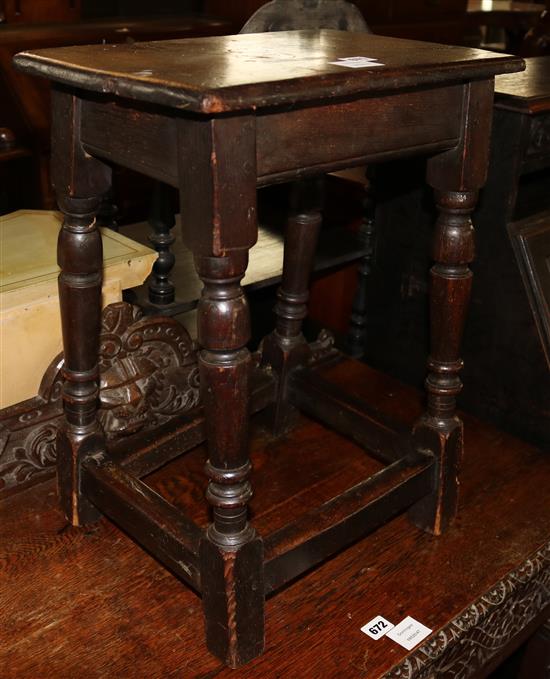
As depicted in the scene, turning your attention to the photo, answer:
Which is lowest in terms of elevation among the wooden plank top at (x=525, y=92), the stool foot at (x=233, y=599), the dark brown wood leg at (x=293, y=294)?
the stool foot at (x=233, y=599)

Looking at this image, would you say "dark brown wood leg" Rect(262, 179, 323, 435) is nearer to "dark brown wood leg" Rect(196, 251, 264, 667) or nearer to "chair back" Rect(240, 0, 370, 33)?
"chair back" Rect(240, 0, 370, 33)

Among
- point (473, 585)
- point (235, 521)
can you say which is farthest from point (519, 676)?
point (235, 521)

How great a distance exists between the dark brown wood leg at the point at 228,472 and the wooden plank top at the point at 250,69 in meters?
0.19

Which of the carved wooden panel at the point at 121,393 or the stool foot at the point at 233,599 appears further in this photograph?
the carved wooden panel at the point at 121,393

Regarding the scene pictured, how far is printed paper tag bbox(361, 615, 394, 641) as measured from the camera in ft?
4.59

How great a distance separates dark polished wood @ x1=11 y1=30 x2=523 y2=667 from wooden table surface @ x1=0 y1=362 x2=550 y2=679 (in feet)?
0.23

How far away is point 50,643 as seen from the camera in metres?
1.36

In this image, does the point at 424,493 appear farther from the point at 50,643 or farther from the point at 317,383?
the point at 50,643

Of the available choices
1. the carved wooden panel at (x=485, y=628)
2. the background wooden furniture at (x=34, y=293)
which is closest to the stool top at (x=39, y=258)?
the background wooden furniture at (x=34, y=293)

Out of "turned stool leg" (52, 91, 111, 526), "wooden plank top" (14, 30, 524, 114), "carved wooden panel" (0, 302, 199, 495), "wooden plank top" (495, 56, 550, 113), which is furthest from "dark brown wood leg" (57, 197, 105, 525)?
"wooden plank top" (495, 56, 550, 113)

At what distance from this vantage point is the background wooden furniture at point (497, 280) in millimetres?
1701

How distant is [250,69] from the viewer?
1127 millimetres

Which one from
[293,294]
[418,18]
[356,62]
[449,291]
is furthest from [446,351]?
[418,18]

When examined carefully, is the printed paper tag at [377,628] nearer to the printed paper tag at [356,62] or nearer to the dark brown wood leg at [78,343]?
the dark brown wood leg at [78,343]
